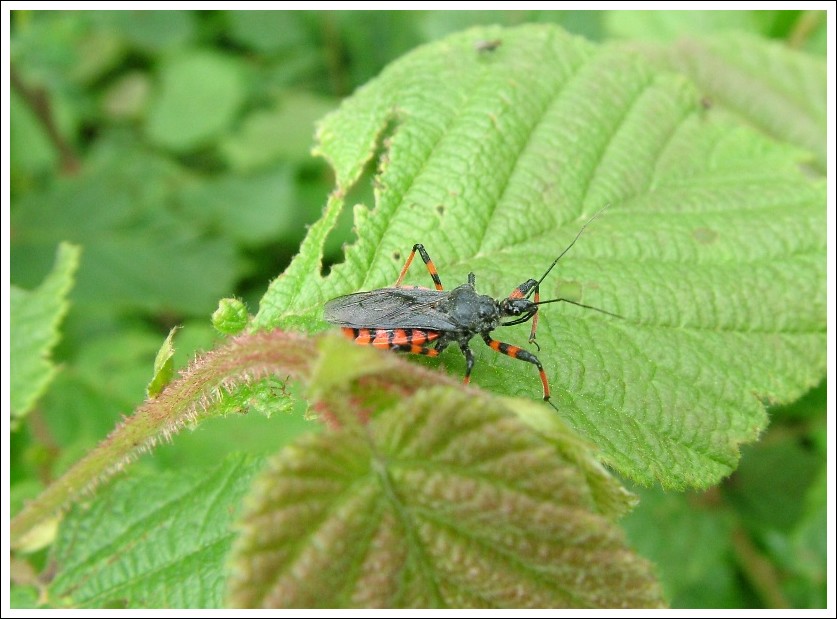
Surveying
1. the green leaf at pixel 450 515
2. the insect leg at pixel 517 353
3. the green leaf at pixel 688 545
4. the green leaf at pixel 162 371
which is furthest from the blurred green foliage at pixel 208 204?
the green leaf at pixel 450 515

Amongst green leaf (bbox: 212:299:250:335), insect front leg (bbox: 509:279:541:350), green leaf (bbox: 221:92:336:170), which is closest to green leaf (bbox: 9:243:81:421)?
green leaf (bbox: 212:299:250:335)

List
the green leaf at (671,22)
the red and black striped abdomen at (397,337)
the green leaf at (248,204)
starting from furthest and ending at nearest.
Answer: the green leaf at (248,204)
the green leaf at (671,22)
the red and black striped abdomen at (397,337)

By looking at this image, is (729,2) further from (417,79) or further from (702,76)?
(417,79)

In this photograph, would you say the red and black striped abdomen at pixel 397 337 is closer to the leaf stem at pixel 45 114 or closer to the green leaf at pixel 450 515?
the green leaf at pixel 450 515

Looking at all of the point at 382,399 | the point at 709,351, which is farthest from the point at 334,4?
the point at 382,399

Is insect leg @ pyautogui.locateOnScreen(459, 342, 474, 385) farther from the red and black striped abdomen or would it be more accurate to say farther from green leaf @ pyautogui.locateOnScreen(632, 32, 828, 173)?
green leaf @ pyautogui.locateOnScreen(632, 32, 828, 173)

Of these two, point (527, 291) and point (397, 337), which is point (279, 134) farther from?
point (527, 291)
